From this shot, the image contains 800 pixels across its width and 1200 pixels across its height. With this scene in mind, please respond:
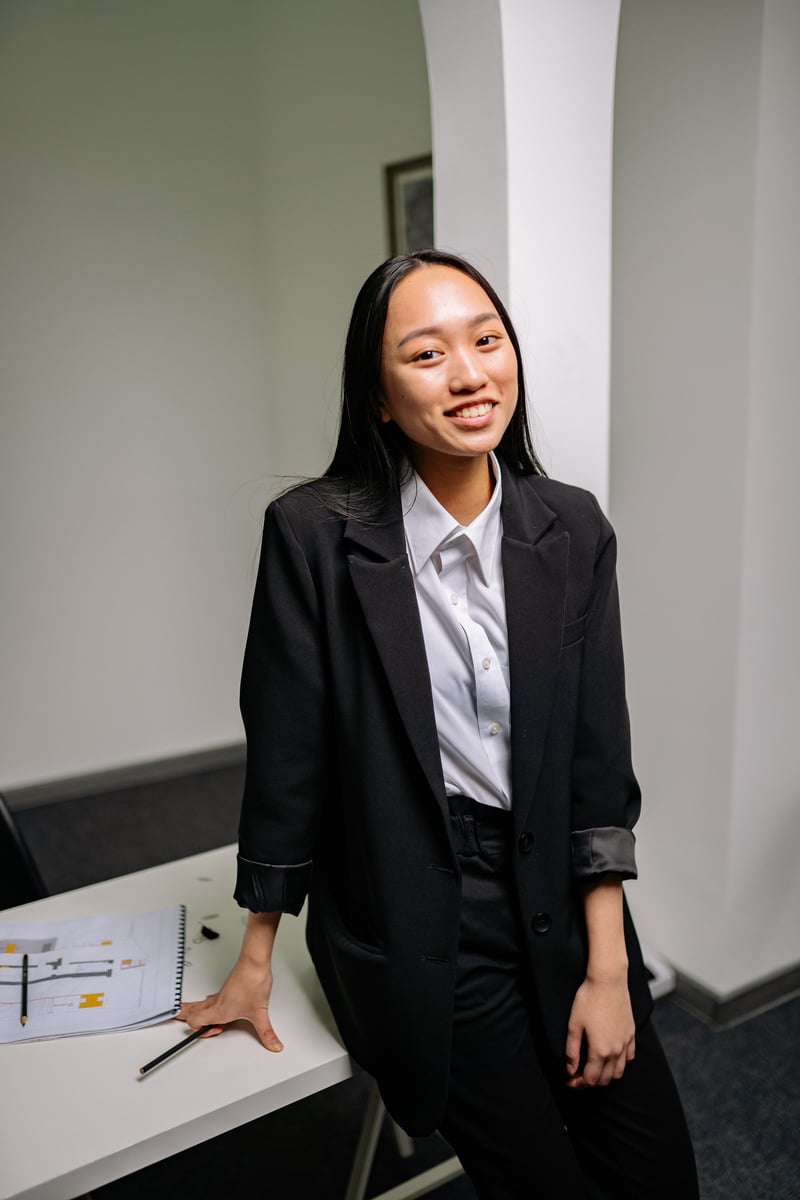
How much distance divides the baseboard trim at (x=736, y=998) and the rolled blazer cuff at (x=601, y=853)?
1.21 m

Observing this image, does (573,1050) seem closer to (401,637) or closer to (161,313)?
(401,637)

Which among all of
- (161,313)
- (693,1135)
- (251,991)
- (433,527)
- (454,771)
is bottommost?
(693,1135)

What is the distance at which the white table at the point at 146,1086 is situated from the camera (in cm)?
112

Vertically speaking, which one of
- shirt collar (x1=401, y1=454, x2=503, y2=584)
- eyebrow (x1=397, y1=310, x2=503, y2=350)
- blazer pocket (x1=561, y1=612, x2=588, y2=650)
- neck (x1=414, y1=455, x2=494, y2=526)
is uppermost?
eyebrow (x1=397, y1=310, x2=503, y2=350)

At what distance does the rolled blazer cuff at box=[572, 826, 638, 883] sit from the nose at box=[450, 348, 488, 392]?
634 millimetres

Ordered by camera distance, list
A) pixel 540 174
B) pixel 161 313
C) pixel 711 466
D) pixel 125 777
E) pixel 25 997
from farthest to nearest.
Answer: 1. pixel 125 777
2. pixel 161 313
3. pixel 711 466
4. pixel 540 174
5. pixel 25 997

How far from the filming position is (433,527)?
50.3 inches

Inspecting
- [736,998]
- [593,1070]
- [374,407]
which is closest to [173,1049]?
[593,1070]

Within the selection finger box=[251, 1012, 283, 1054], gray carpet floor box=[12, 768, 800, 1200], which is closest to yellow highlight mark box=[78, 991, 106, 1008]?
finger box=[251, 1012, 283, 1054]

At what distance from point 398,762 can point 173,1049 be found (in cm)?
50

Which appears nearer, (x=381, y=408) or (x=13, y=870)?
(x=381, y=408)

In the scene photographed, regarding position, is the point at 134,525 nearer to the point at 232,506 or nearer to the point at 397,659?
the point at 232,506

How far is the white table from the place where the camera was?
1123 mm

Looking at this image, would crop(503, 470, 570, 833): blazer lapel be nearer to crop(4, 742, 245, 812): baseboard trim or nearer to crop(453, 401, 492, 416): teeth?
crop(453, 401, 492, 416): teeth
